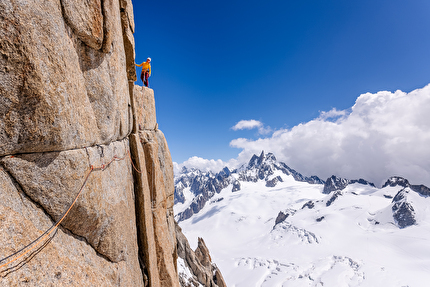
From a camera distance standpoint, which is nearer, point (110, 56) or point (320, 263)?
point (110, 56)

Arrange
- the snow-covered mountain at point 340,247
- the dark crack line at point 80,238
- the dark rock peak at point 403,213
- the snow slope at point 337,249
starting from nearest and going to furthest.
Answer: the dark crack line at point 80,238 → the snow slope at point 337,249 → the snow-covered mountain at point 340,247 → the dark rock peak at point 403,213

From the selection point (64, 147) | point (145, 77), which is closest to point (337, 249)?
point (145, 77)

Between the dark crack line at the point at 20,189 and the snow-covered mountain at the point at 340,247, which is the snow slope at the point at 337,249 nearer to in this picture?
the snow-covered mountain at the point at 340,247

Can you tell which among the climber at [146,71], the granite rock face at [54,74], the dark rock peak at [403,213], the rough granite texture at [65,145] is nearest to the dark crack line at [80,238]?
the rough granite texture at [65,145]

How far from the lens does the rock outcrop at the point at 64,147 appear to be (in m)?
4.08

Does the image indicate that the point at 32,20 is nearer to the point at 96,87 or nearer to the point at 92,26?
the point at 92,26

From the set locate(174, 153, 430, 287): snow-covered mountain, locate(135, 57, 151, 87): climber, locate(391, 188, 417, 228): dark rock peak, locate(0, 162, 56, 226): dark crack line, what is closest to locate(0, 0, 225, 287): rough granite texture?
locate(0, 162, 56, 226): dark crack line

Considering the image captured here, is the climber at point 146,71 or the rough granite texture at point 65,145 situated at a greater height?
the climber at point 146,71

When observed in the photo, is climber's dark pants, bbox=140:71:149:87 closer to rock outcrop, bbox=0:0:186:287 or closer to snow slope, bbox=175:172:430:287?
rock outcrop, bbox=0:0:186:287

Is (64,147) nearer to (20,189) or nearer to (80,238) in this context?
(20,189)

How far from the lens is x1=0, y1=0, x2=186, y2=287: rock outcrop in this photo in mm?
4077

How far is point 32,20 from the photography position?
4.34 meters

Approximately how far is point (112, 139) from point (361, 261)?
136090mm

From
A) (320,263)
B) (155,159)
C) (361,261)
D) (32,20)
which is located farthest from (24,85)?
(361,261)
